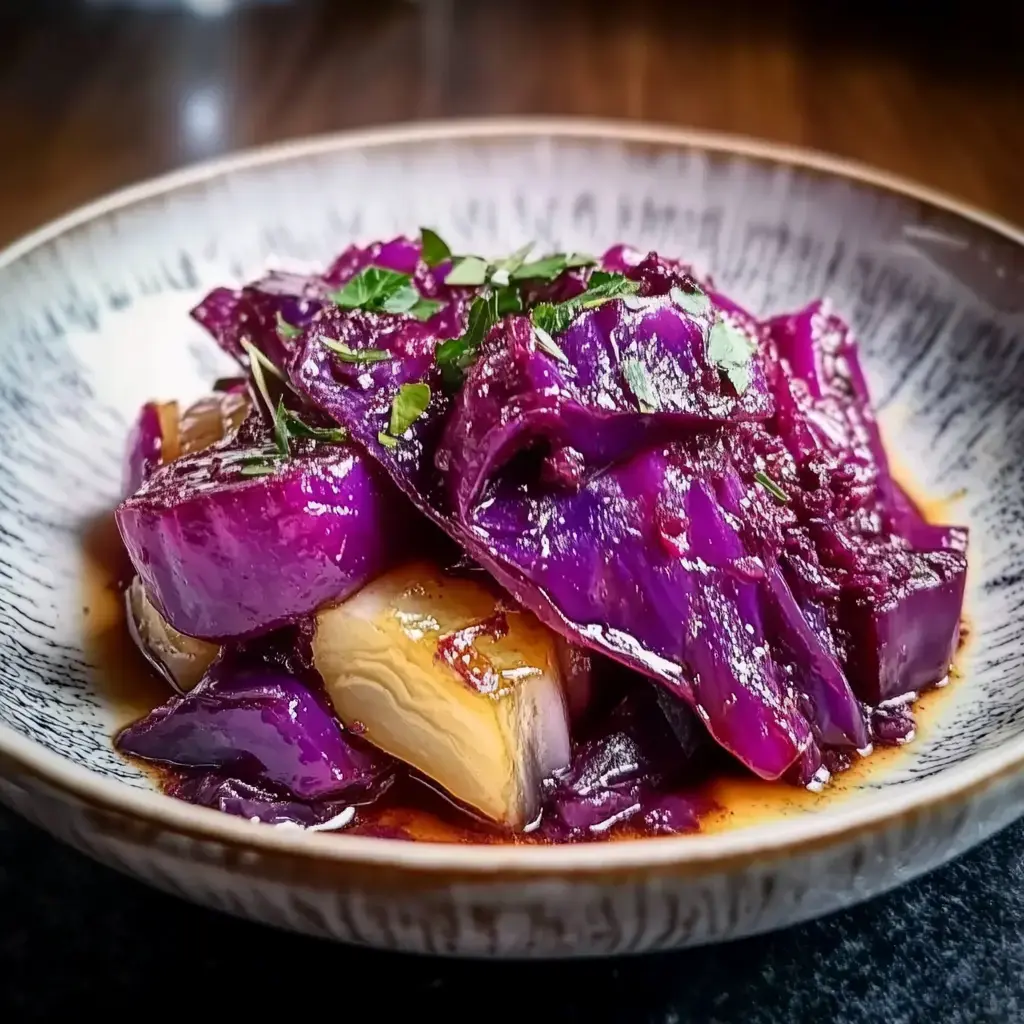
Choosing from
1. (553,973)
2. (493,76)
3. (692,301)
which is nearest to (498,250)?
(692,301)

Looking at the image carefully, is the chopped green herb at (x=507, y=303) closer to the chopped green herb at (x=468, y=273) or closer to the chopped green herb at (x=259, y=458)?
the chopped green herb at (x=468, y=273)

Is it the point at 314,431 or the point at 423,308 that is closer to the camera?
the point at 314,431

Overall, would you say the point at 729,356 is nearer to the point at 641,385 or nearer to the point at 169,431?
the point at 641,385

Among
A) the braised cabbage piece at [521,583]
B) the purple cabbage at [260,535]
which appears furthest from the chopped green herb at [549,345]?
the purple cabbage at [260,535]

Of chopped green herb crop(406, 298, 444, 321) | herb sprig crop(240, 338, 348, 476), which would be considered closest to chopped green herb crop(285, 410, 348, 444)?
herb sprig crop(240, 338, 348, 476)

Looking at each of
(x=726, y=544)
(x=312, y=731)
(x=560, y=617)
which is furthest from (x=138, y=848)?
(x=726, y=544)

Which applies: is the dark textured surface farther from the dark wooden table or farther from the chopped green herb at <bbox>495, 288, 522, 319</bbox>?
the chopped green herb at <bbox>495, 288, 522, 319</bbox>

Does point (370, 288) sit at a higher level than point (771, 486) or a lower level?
higher
